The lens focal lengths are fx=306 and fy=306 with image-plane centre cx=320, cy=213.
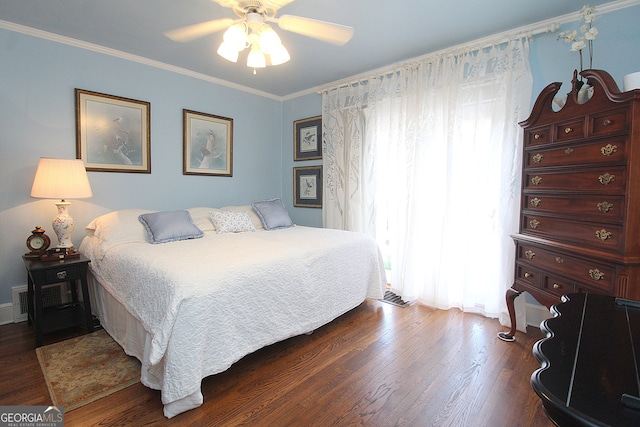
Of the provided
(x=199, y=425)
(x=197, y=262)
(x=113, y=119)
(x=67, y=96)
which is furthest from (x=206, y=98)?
(x=199, y=425)

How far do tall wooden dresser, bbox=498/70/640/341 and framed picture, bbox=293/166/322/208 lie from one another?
8.01ft

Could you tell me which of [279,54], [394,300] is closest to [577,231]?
[394,300]

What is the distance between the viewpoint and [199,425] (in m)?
1.53

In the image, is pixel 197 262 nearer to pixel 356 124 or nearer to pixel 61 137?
pixel 61 137

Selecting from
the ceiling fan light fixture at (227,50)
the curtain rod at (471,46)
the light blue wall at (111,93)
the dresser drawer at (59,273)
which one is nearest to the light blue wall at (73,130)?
the light blue wall at (111,93)

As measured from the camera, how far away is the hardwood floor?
158cm

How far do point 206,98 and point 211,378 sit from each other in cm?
307

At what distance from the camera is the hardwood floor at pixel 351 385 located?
1.58m

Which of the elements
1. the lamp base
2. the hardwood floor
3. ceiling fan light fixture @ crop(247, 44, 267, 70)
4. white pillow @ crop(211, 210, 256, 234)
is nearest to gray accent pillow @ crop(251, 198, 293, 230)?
white pillow @ crop(211, 210, 256, 234)

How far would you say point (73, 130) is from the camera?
2803mm

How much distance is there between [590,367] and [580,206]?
4.81 feet

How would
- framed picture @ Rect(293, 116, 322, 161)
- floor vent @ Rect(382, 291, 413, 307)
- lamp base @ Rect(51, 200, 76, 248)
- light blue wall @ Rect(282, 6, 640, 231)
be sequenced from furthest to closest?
framed picture @ Rect(293, 116, 322, 161), floor vent @ Rect(382, 291, 413, 307), lamp base @ Rect(51, 200, 76, 248), light blue wall @ Rect(282, 6, 640, 231)

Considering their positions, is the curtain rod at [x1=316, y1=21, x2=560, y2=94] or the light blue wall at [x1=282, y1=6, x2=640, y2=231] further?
the curtain rod at [x1=316, y1=21, x2=560, y2=94]

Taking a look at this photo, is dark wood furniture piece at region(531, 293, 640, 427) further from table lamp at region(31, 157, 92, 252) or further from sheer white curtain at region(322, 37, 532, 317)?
table lamp at region(31, 157, 92, 252)
